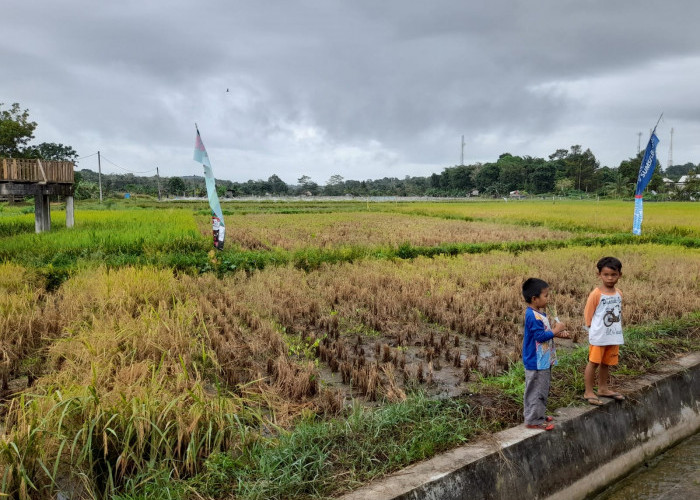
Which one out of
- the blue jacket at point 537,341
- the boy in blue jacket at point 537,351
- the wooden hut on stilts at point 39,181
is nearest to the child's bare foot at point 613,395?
the boy in blue jacket at point 537,351

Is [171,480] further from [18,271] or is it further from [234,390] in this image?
[18,271]

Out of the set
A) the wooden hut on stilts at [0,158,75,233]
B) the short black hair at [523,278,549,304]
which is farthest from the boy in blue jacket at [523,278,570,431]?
the wooden hut on stilts at [0,158,75,233]

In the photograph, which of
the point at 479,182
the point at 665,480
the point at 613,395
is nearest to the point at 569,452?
the point at 613,395

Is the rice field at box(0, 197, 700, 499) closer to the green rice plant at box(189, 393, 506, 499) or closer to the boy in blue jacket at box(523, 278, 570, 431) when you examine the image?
the green rice plant at box(189, 393, 506, 499)

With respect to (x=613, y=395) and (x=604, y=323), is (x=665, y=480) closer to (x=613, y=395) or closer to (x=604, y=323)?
(x=613, y=395)

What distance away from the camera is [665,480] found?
11.6 feet

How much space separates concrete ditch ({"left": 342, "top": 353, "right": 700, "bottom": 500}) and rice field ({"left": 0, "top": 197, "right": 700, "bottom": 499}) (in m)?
0.18

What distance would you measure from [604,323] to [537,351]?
851mm

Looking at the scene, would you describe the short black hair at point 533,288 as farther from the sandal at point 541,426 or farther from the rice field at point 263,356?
the rice field at point 263,356

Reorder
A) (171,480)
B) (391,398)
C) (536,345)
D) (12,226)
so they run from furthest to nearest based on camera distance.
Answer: (12,226) → (391,398) → (536,345) → (171,480)

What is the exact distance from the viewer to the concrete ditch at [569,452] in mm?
2725

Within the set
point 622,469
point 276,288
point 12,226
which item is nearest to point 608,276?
point 622,469

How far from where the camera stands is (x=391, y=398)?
12.7ft

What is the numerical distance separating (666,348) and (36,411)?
19.2 feet
